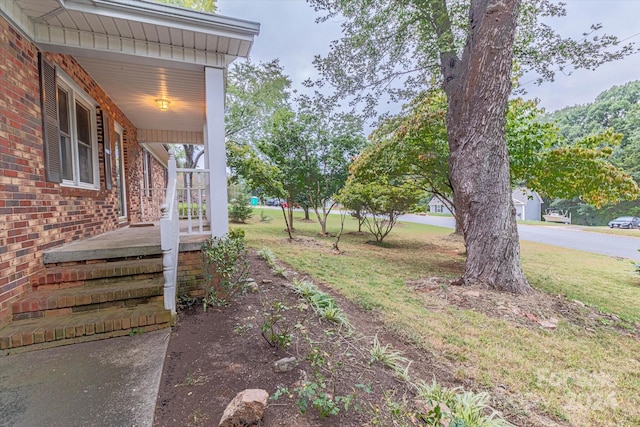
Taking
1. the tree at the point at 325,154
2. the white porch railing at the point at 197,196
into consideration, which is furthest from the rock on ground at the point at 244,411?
the tree at the point at 325,154

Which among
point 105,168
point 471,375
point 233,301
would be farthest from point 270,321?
point 105,168

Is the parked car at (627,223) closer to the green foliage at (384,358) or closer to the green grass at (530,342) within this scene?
the green grass at (530,342)

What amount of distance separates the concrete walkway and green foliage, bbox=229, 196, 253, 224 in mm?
15169

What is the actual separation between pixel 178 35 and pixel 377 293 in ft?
15.2

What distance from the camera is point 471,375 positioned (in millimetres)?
2678

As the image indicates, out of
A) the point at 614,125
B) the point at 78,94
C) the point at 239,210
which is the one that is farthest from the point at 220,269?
the point at 614,125

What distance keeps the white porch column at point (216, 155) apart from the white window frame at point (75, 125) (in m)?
1.79

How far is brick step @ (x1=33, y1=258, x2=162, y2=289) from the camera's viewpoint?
2932 mm

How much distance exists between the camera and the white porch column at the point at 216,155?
3.68 m

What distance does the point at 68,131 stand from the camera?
3.92 m

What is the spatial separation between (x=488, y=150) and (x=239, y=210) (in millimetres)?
14524

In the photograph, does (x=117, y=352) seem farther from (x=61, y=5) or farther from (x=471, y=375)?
(x=61, y=5)

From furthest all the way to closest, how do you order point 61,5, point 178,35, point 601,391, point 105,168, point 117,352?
point 105,168 → point 178,35 → point 61,5 → point 601,391 → point 117,352

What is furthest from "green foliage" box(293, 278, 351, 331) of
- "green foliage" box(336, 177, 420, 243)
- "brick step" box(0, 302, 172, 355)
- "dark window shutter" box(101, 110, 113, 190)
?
"green foliage" box(336, 177, 420, 243)
